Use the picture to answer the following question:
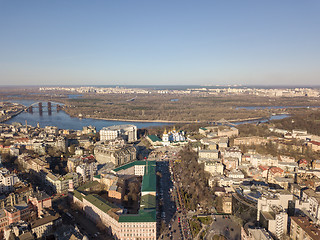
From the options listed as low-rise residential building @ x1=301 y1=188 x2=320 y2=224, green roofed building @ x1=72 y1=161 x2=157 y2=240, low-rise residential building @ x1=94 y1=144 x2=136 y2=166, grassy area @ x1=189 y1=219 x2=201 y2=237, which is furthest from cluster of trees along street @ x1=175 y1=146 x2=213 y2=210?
low-rise residential building @ x1=301 y1=188 x2=320 y2=224

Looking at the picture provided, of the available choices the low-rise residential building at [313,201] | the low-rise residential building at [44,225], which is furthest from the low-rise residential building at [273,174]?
the low-rise residential building at [44,225]

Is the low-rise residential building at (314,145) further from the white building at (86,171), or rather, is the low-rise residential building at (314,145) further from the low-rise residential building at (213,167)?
the white building at (86,171)

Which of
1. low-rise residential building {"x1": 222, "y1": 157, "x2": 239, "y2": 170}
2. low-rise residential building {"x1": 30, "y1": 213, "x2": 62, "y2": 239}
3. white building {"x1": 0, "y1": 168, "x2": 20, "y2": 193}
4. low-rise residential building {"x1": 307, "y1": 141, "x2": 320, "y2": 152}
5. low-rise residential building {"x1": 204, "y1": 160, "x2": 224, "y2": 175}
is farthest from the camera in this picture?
low-rise residential building {"x1": 307, "y1": 141, "x2": 320, "y2": 152}

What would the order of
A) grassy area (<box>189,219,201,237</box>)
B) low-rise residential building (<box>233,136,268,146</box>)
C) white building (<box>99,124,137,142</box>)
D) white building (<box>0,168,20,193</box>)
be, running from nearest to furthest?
grassy area (<box>189,219,201,237</box>), white building (<box>0,168,20,193</box>), low-rise residential building (<box>233,136,268,146</box>), white building (<box>99,124,137,142</box>)

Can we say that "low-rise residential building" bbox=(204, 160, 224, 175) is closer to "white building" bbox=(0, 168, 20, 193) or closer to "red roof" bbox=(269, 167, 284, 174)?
"red roof" bbox=(269, 167, 284, 174)

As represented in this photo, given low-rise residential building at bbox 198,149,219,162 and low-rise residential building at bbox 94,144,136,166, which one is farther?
low-rise residential building at bbox 198,149,219,162

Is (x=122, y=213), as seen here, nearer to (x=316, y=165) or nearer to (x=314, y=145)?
(x=316, y=165)

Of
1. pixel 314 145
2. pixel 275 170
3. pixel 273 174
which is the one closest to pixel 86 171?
pixel 273 174

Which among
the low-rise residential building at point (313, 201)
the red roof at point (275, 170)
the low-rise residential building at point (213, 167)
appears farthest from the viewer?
the low-rise residential building at point (213, 167)
